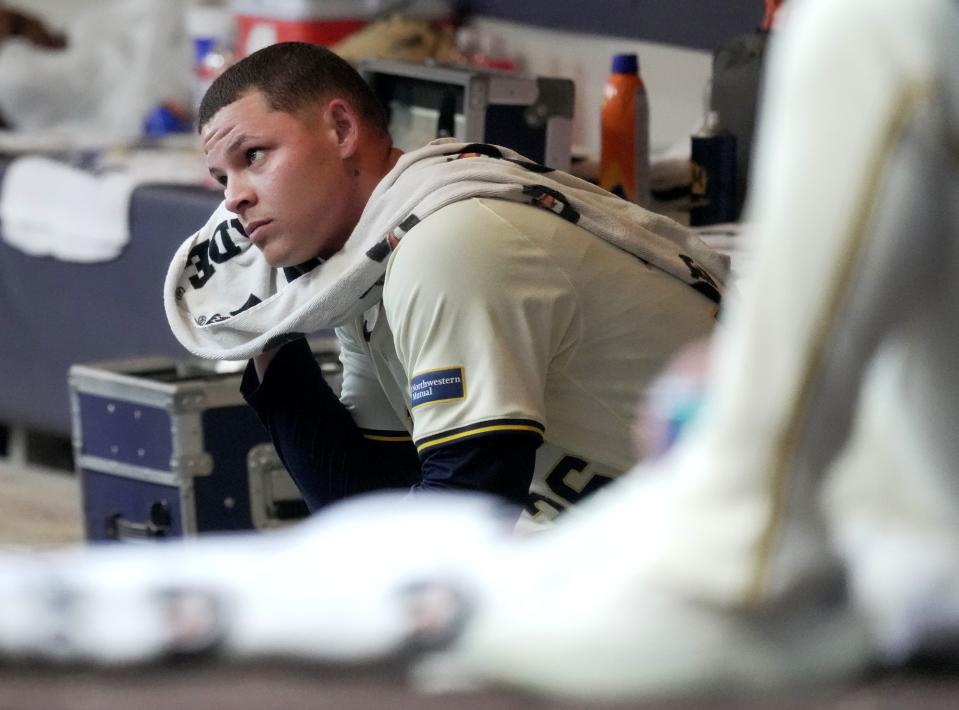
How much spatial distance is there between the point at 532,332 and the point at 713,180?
0.90 meters

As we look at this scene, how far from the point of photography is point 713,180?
2.06 m

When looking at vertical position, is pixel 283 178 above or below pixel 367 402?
above

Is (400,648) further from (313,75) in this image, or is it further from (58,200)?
(58,200)

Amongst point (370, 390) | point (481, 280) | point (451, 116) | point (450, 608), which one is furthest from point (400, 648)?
point (451, 116)

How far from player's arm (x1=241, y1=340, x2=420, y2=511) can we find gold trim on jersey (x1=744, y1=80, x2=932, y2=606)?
3.51 feet

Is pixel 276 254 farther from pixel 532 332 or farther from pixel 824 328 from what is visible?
pixel 824 328

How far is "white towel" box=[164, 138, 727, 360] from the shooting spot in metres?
1.32

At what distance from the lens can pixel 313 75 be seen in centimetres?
→ 148

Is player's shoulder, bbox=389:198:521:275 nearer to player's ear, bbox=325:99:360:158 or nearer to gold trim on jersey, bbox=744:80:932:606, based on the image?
player's ear, bbox=325:99:360:158

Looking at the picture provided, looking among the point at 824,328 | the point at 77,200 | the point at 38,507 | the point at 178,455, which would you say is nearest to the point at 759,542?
the point at 824,328

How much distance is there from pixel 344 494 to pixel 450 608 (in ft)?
3.50

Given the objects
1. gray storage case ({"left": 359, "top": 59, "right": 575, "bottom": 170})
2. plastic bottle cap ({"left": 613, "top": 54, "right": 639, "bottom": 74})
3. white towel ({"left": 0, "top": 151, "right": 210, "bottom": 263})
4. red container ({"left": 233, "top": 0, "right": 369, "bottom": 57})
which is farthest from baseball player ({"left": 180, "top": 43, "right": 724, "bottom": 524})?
red container ({"left": 233, "top": 0, "right": 369, "bottom": 57})

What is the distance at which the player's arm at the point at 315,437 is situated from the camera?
1539 mm

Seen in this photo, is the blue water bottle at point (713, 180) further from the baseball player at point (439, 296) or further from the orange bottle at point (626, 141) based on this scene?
the baseball player at point (439, 296)
